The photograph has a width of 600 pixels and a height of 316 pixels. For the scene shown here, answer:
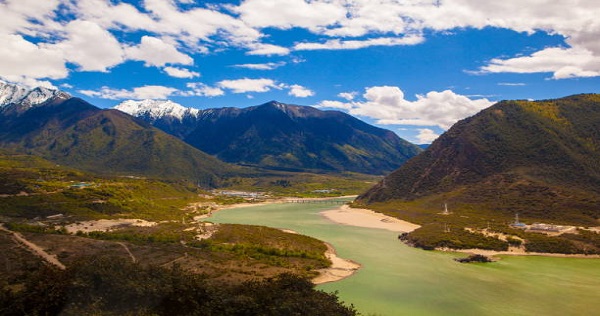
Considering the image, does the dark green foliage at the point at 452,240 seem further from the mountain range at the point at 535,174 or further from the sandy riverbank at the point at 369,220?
the mountain range at the point at 535,174

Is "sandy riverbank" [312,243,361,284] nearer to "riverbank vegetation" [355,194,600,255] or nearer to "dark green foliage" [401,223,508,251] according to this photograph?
"dark green foliage" [401,223,508,251]

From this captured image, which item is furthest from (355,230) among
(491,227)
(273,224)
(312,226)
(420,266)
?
(420,266)

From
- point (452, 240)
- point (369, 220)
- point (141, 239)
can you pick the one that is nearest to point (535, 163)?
point (369, 220)

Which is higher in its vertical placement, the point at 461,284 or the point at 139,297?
the point at 139,297

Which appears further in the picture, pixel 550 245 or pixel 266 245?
pixel 550 245

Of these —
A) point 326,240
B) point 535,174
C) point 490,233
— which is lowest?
point 326,240

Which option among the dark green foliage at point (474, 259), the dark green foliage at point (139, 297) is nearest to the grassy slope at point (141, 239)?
the dark green foliage at point (139, 297)

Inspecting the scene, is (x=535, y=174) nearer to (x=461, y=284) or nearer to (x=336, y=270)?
(x=461, y=284)
